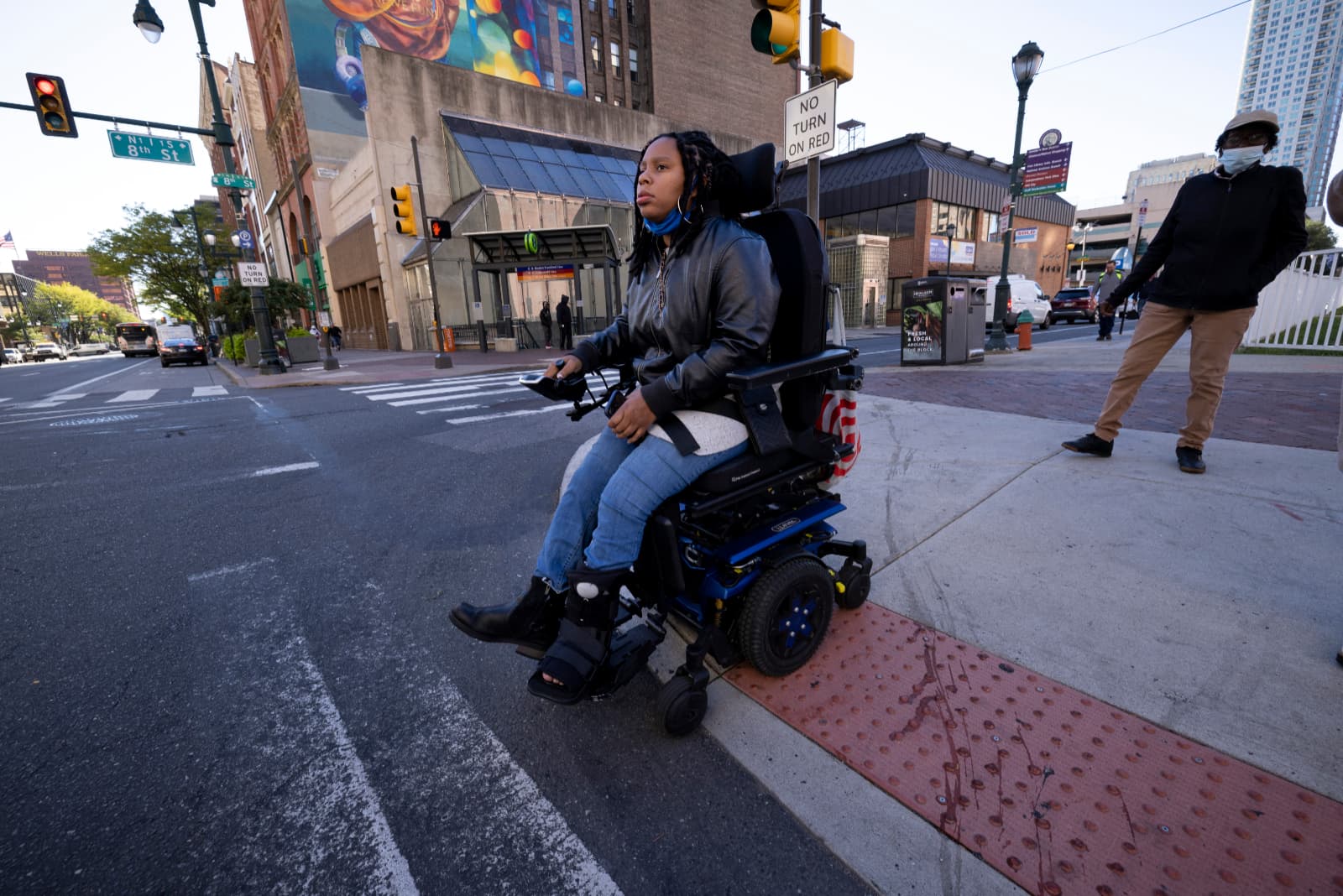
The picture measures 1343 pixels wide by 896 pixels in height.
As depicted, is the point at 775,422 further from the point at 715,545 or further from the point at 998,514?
the point at 998,514

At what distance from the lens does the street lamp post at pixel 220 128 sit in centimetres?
1195

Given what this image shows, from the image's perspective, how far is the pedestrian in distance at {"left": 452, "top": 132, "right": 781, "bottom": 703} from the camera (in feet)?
5.73

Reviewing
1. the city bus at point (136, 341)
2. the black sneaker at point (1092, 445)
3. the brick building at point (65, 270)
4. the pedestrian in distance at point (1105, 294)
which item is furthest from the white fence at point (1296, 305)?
the brick building at point (65, 270)

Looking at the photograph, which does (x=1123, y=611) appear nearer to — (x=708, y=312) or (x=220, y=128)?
(x=708, y=312)

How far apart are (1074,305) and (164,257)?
5486 cm

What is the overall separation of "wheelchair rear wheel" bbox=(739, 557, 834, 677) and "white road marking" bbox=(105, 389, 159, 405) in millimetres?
14027

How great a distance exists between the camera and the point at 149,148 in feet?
39.9

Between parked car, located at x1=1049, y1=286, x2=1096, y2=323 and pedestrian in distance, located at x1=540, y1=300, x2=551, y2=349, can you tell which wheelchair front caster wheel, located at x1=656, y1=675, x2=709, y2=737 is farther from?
parked car, located at x1=1049, y1=286, x2=1096, y2=323

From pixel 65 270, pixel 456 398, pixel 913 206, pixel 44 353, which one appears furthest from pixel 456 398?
pixel 65 270

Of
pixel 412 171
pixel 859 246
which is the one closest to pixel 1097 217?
pixel 859 246

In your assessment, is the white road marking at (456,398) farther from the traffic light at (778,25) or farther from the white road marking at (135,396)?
the white road marking at (135,396)

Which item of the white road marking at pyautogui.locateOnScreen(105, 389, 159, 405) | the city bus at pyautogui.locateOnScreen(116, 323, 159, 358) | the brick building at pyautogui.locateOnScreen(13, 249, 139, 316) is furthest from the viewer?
the brick building at pyautogui.locateOnScreen(13, 249, 139, 316)

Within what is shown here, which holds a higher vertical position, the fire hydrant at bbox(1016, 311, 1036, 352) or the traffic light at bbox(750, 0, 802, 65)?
the traffic light at bbox(750, 0, 802, 65)

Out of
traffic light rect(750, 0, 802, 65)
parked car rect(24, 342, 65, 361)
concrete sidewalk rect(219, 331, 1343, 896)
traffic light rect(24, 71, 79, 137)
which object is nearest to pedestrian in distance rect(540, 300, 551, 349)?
traffic light rect(24, 71, 79, 137)
